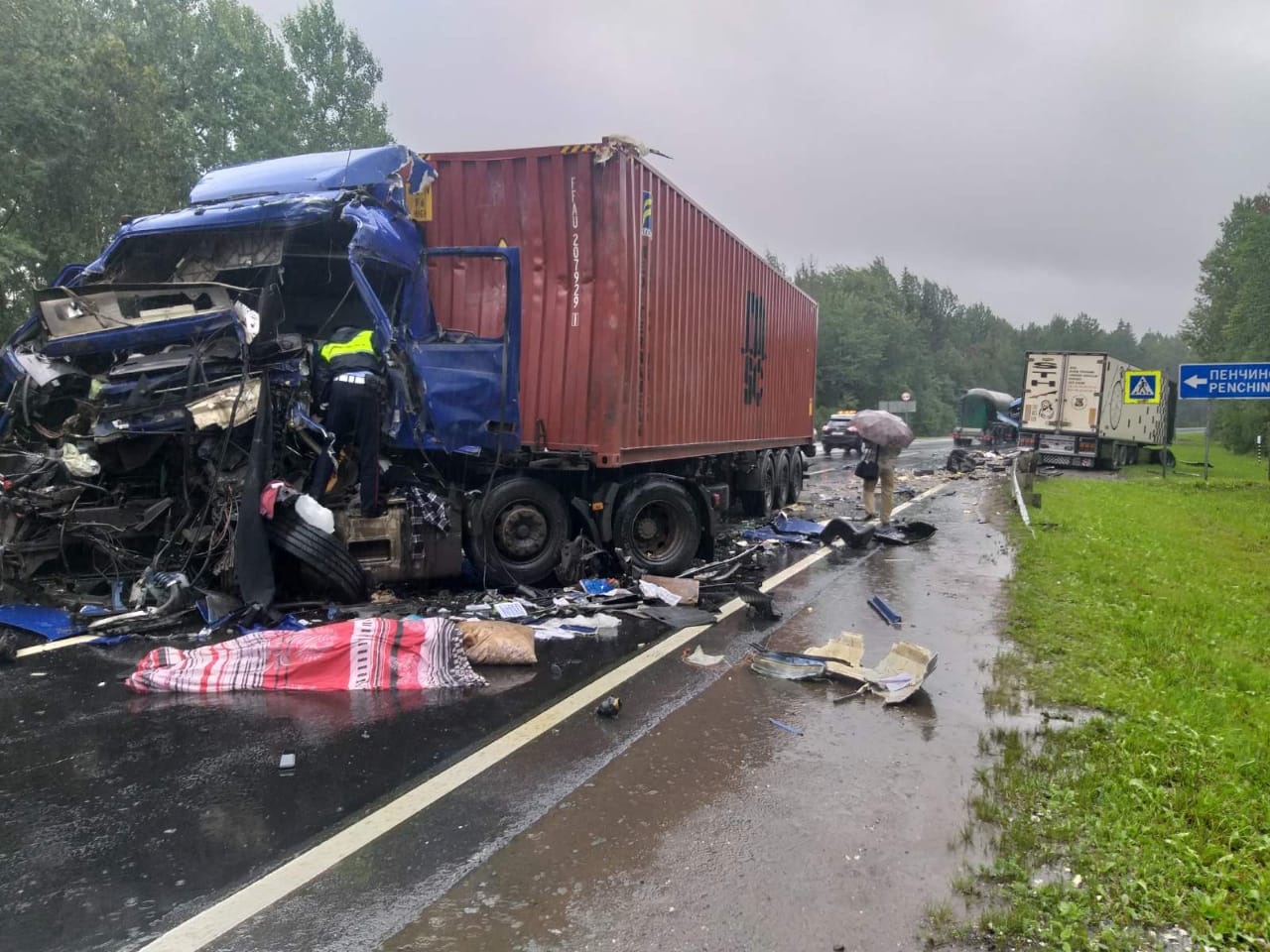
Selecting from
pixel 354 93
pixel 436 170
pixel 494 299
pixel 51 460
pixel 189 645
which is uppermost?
pixel 354 93

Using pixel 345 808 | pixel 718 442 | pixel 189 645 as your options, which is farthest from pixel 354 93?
pixel 345 808

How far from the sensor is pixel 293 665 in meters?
5.10

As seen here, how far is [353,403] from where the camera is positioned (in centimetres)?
633

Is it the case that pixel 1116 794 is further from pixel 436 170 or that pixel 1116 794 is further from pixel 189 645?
pixel 436 170

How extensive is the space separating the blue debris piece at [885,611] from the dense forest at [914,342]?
158 feet

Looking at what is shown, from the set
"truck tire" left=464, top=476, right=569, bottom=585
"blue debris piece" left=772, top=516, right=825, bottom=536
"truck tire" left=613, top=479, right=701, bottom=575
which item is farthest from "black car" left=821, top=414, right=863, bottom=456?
"truck tire" left=464, top=476, right=569, bottom=585

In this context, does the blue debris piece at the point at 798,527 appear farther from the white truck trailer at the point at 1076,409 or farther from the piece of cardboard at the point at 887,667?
the white truck trailer at the point at 1076,409

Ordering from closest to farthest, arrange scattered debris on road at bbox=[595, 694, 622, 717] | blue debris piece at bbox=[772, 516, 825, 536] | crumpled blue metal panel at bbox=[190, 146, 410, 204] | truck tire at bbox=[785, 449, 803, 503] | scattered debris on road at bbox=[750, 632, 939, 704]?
1. scattered debris on road at bbox=[595, 694, 622, 717]
2. scattered debris on road at bbox=[750, 632, 939, 704]
3. crumpled blue metal panel at bbox=[190, 146, 410, 204]
4. blue debris piece at bbox=[772, 516, 825, 536]
5. truck tire at bbox=[785, 449, 803, 503]

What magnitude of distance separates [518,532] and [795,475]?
9.06 m

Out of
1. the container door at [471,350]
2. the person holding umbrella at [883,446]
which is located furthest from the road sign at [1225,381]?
the container door at [471,350]

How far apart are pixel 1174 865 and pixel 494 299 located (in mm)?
6118

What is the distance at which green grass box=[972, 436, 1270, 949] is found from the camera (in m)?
2.82

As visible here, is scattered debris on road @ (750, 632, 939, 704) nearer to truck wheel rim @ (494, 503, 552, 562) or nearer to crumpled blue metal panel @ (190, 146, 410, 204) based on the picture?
truck wheel rim @ (494, 503, 552, 562)

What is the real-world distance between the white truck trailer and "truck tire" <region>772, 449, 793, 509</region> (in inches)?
596
